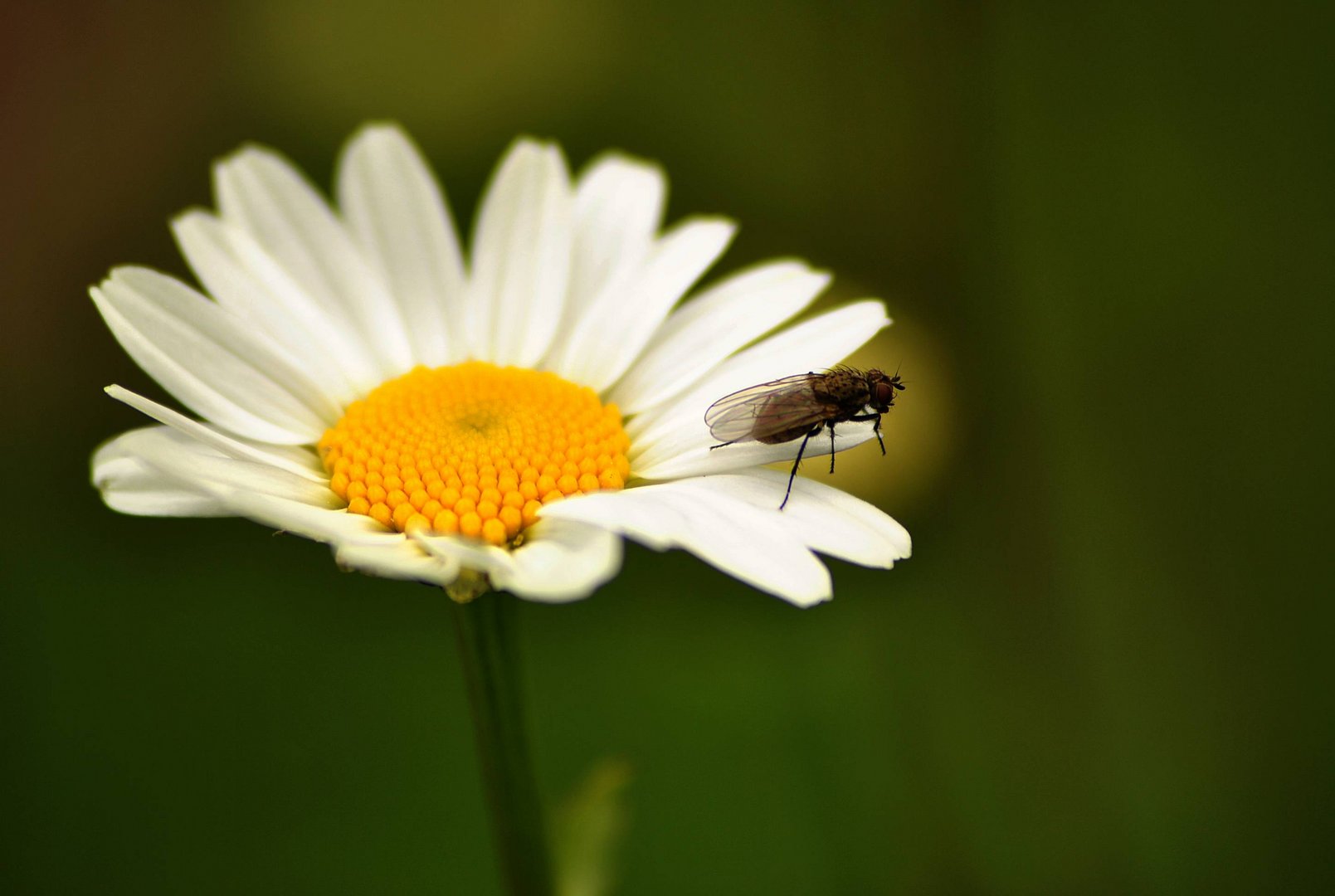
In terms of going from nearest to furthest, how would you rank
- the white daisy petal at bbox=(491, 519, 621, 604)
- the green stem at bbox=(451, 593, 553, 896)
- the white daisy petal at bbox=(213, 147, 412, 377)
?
the white daisy petal at bbox=(491, 519, 621, 604), the green stem at bbox=(451, 593, 553, 896), the white daisy petal at bbox=(213, 147, 412, 377)

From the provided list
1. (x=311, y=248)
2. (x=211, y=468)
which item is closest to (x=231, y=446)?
(x=211, y=468)

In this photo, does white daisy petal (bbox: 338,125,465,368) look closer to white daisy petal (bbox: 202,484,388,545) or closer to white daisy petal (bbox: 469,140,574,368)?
white daisy petal (bbox: 469,140,574,368)

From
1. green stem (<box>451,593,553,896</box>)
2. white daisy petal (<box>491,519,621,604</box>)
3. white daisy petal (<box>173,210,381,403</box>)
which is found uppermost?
white daisy petal (<box>173,210,381,403</box>)

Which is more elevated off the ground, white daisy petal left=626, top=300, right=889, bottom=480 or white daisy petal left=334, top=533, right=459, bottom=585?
white daisy petal left=626, top=300, right=889, bottom=480

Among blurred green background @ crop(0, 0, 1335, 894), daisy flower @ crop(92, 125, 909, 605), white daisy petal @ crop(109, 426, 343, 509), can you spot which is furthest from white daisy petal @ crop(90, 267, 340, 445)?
blurred green background @ crop(0, 0, 1335, 894)

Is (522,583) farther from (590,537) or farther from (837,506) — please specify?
(837,506)

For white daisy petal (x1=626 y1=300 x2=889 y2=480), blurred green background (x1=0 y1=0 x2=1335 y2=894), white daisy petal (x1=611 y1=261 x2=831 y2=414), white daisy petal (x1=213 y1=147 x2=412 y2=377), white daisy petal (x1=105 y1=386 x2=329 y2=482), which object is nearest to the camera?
white daisy petal (x1=105 y1=386 x2=329 y2=482)

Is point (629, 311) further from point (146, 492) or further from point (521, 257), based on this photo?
point (146, 492)
